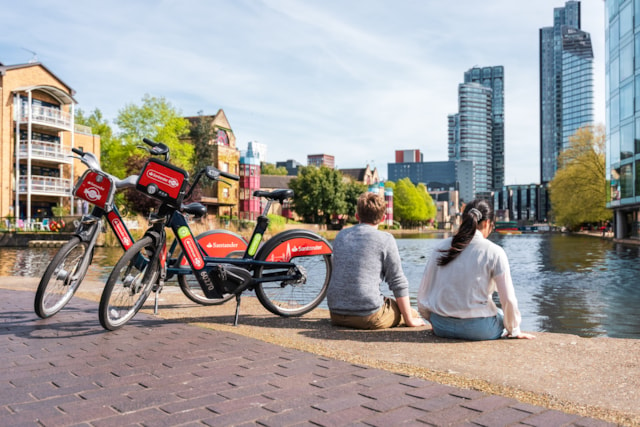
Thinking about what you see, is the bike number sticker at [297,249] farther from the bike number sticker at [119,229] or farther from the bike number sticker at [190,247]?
the bike number sticker at [119,229]

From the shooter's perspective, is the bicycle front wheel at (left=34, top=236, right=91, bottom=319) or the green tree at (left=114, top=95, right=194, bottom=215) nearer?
the bicycle front wheel at (left=34, top=236, right=91, bottom=319)

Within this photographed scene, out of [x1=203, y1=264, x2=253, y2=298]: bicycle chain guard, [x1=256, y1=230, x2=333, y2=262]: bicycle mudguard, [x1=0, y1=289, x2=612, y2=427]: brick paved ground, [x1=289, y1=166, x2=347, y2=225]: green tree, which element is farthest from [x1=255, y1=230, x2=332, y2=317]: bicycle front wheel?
[x1=289, y1=166, x2=347, y2=225]: green tree

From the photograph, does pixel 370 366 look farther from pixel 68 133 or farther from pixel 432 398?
pixel 68 133

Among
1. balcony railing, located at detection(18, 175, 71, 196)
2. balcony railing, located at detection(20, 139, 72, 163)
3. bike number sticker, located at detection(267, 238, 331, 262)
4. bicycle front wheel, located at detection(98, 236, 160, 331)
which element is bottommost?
bicycle front wheel, located at detection(98, 236, 160, 331)

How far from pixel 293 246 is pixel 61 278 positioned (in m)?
2.23

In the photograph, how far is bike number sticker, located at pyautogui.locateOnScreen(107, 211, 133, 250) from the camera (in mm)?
5184

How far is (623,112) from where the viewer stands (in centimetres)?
3738

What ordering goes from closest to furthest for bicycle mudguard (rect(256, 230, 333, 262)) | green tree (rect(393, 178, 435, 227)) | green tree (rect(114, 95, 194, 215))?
bicycle mudguard (rect(256, 230, 333, 262))
green tree (rect(114, 95, 194, 215))
green tree (rect(393, 178, 435, 227))

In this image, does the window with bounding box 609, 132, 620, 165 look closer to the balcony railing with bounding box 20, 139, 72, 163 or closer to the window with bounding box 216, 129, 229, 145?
the window with bounding box 216, 129, 229, 145

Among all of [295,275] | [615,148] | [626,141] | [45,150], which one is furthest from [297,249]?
[615,148]

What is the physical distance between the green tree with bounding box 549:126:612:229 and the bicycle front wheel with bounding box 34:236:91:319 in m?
53.2

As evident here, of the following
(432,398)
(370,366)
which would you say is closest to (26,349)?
(370,366)

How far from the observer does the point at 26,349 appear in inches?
158

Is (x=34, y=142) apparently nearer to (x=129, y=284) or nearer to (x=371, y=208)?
(x=129, y=284)
